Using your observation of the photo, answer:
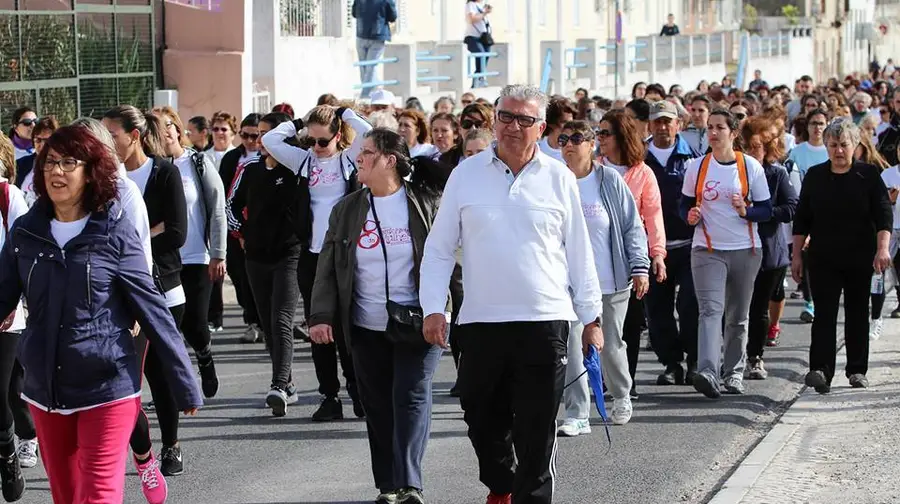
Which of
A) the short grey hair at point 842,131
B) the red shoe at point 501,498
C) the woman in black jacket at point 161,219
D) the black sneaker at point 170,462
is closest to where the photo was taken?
the red shoe at point 501,498

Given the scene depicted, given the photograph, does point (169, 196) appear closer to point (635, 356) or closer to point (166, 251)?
point (166, 251)

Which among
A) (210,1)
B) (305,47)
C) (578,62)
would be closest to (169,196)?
(210,1)

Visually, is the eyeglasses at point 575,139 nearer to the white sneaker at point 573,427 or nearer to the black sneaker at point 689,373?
the white sneaker at point 573,427

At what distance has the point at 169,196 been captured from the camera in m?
8.73

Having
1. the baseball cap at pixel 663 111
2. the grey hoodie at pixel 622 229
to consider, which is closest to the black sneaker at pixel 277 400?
the grey hoodie at pixel 622 229

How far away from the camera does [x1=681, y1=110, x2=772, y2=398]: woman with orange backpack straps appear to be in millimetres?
10914

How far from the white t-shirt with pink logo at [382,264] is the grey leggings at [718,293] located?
3490 millimetres

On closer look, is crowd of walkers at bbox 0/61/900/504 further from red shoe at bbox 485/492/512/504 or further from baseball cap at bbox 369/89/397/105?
baseball cap at bbox 369/89/397/105

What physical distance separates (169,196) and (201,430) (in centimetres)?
182

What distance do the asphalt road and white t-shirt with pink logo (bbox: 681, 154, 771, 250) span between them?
40.2 inches

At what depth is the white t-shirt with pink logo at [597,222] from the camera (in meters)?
9.64

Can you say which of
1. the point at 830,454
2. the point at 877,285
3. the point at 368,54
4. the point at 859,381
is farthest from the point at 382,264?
the point at 368,54

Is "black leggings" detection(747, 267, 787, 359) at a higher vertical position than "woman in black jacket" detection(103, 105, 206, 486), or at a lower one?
lower

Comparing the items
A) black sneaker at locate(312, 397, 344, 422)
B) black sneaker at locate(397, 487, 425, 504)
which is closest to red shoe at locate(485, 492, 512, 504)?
black sneaker at locate(397, 487, 425, 504)
